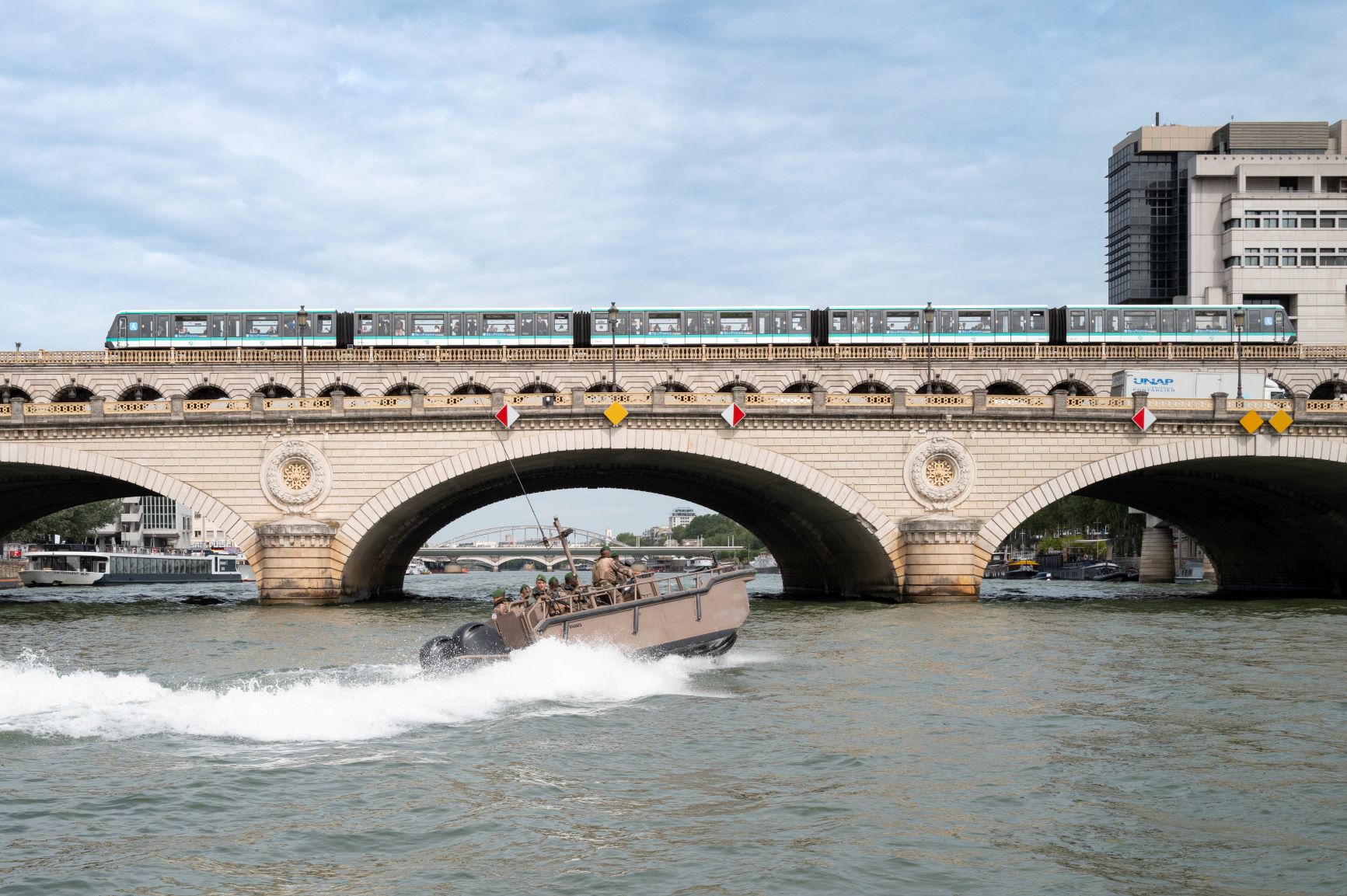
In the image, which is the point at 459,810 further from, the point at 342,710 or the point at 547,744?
the point at 342,710

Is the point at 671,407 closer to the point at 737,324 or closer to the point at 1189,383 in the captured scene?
the point at 737,324

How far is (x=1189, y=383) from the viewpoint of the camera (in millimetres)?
61250

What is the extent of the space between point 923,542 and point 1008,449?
203 inches

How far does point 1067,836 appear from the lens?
15672 mm

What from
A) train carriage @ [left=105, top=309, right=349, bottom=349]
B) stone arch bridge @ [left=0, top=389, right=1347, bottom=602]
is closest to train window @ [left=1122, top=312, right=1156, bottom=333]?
stone arch bridge @ [left=0, top=389, right=1347, bottom=602]

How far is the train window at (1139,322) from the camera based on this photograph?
68375 millimetres

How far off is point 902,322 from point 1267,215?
62371mm

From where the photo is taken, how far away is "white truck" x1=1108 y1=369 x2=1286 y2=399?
61125mm

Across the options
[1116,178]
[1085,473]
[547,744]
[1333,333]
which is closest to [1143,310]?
[1085,473]

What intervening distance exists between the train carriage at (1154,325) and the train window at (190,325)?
43.4 m

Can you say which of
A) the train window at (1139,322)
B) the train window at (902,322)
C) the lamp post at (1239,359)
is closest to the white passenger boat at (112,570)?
the train window at (902,322)

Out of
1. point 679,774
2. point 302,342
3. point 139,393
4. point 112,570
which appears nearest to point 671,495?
point 302,342

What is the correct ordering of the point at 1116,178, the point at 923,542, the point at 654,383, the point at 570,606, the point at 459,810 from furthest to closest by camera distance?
the point at 1116,178 < the point at 654,383 < the point at 923,542 < the point at 570,606 < the point at 459,810

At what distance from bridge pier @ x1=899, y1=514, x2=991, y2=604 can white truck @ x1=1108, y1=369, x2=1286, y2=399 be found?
1445cm
